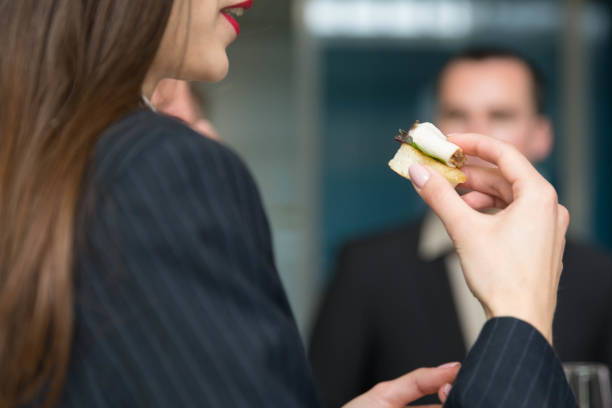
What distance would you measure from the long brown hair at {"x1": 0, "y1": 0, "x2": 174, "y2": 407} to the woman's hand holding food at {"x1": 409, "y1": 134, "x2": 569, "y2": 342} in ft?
1.02

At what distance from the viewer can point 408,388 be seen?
873 millimetres

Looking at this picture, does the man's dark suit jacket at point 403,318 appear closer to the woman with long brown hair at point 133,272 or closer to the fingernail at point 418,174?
the fingernail at point 418,174

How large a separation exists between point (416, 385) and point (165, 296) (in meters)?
0.36

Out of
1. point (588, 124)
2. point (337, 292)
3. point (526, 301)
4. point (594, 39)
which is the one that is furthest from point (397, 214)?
point (526, 301)

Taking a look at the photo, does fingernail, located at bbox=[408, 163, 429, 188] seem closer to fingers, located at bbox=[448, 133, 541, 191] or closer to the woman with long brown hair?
fingers, located at bbox=[448, 133, 541, 191]

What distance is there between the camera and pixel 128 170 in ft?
2.05

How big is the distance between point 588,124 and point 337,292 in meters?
2.65

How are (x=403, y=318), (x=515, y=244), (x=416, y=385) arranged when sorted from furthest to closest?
1. (x=403, y=318)
2. (x=416, y=385)
3. (x=515, y=244)

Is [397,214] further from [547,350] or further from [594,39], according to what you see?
[547,350]

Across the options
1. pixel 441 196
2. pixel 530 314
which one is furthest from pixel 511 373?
pixel 441 196

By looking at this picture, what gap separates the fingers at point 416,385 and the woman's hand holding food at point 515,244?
14 cm

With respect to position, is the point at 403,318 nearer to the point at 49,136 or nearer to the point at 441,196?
the point at 441,196

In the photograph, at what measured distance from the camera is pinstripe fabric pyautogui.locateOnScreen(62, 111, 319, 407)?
0.61 meters

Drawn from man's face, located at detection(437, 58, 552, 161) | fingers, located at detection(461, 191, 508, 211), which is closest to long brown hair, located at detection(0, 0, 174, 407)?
fingers, located at detection(461, 191, 508, 211)
